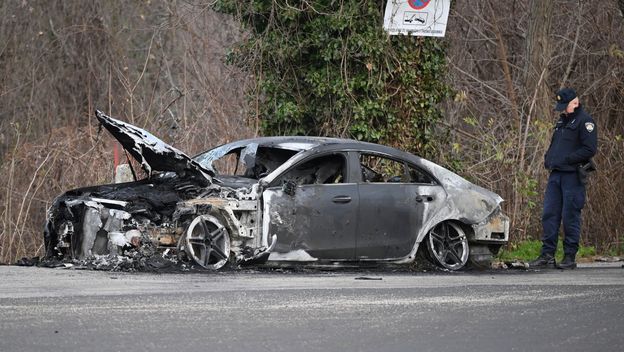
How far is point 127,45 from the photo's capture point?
118 ft

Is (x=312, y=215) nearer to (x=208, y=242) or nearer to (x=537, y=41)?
(x=208, y=242)

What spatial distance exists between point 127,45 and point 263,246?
23.4 metres

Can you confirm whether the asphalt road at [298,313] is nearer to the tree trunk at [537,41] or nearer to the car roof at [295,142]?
the car roof at [295,142]

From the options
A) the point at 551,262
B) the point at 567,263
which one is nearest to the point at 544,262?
the point at 551,262

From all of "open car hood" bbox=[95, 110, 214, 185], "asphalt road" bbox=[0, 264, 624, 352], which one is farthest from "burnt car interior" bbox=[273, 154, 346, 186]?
"asphalt road" bbox=[0, 264, 624, 352]

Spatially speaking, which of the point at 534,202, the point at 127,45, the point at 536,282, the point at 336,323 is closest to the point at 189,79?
the point at 127,45

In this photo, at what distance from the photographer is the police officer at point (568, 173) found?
15.3 meters

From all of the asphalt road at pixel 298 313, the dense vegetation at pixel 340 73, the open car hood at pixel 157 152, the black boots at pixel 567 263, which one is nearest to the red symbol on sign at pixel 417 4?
the dense vegetation at pixel 340 73

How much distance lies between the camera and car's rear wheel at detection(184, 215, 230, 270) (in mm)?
13305

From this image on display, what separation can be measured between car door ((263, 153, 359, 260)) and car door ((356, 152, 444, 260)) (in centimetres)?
16

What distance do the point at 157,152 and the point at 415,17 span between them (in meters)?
7.02

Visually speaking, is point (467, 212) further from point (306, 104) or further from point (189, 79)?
point (189, 79)

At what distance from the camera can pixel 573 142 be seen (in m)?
15.4

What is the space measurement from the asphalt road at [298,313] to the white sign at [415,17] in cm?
705
